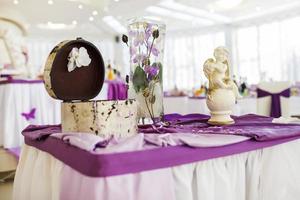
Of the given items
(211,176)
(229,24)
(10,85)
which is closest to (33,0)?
(10,85)

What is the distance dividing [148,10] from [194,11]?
1.18 metres

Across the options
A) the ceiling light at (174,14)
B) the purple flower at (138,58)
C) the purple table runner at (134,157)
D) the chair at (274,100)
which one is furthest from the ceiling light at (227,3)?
the purple table runner at (134,157)

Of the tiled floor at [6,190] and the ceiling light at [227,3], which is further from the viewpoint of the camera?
the ceiling light at [227,3]

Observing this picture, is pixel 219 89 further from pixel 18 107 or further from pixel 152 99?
pixel 18 107

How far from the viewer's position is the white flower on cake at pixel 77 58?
3.51 ft

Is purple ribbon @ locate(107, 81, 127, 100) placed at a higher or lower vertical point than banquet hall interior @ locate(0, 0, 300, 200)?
higher

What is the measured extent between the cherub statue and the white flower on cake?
0.46m

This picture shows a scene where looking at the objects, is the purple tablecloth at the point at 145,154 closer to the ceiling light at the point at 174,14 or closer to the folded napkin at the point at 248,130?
the folded napkin at the point at 248,130

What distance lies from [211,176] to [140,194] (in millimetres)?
254

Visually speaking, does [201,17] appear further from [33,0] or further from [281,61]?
[33,0]

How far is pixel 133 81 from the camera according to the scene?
1.16 m

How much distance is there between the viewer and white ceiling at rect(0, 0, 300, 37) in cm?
666

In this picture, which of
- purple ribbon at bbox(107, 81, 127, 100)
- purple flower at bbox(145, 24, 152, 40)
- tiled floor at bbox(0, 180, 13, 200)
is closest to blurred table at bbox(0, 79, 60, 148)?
tiled floor at bbox(0, 180, 13, 200)

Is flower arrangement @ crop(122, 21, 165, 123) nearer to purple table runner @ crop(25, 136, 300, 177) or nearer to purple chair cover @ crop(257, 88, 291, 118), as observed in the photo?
purple table runner @ crop(25, 136, 300, 177)
